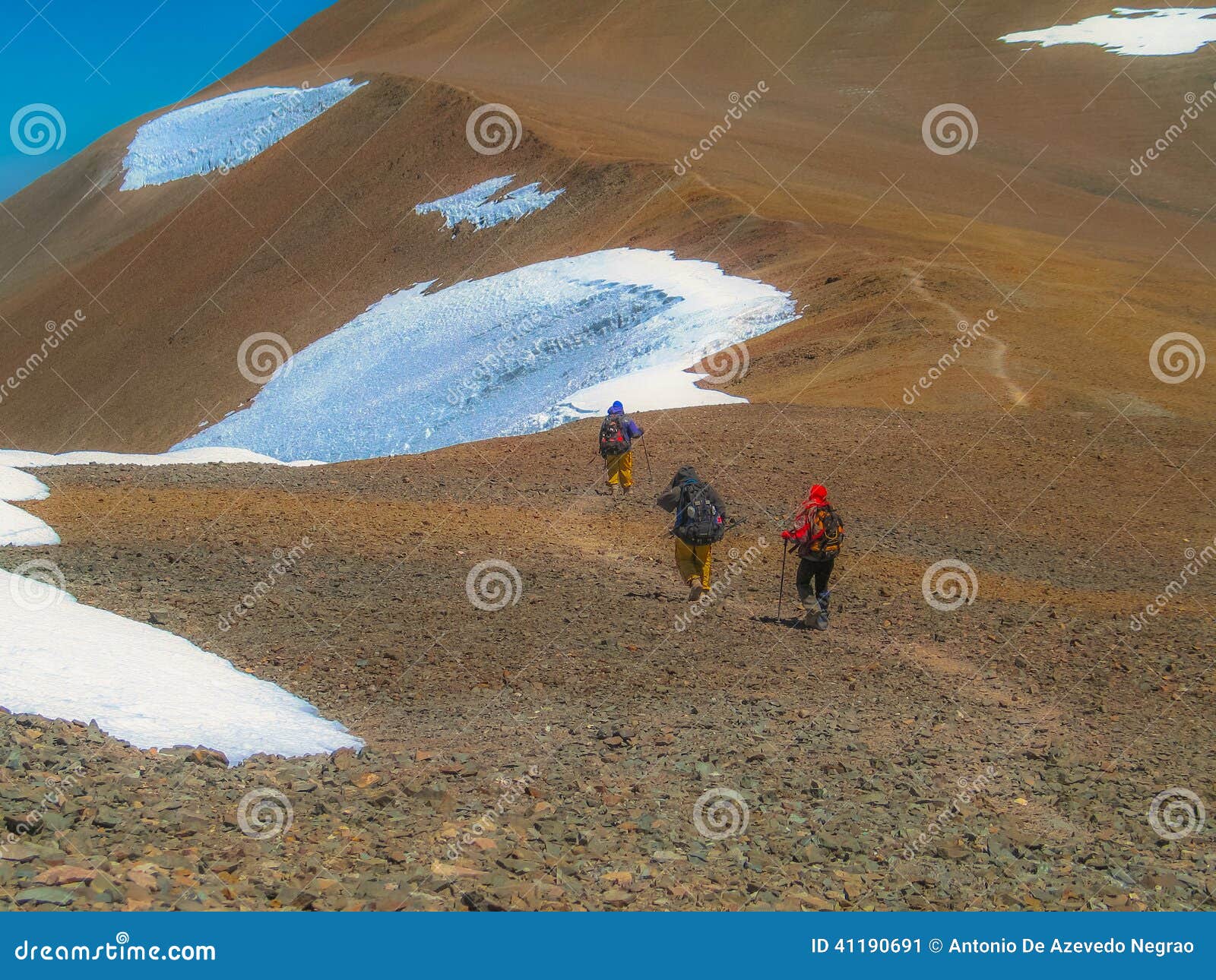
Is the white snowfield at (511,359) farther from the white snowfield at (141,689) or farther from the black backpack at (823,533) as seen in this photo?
the white snowfield at (141,689)

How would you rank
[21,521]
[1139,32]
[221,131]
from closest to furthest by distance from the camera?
[21,521] → [221,131] → [1139,32]

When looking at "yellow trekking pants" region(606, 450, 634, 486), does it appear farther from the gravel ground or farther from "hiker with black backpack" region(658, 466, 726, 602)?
"hiker with black backpack" region(658, 466, 726, 602)

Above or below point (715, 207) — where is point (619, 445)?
below

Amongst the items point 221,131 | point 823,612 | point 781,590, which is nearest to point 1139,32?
point 221,131

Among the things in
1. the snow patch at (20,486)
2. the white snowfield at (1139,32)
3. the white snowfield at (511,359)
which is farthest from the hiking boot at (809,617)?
the white snowfield at (1139,32)

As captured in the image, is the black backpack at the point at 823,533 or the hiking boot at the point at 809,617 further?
the hiking boot at the point at 809,617

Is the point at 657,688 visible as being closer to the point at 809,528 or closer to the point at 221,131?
the point at 809,528

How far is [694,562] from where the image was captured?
12148 millimetres

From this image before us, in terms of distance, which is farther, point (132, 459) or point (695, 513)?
point (132, 459)

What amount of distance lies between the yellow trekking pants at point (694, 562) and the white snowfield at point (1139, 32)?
282 ft

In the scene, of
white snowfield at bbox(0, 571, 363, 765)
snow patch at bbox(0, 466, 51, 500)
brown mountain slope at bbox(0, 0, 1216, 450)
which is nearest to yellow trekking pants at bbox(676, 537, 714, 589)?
white snowfield at bbox(0, 571, 363, 765)

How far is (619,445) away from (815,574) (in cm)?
502

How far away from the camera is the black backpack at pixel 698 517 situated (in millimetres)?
11727

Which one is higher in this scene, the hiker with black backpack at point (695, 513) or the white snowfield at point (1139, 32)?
the white snowfield at point (1139, 32)
